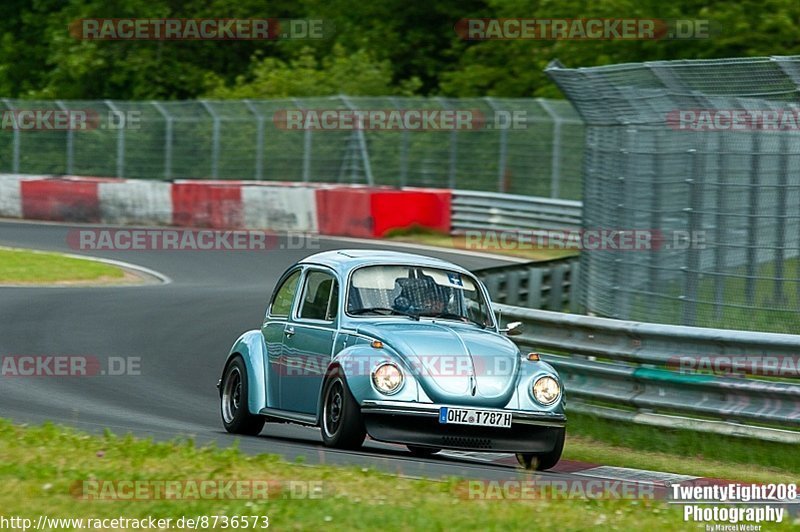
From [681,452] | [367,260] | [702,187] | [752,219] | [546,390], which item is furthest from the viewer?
[702,187]

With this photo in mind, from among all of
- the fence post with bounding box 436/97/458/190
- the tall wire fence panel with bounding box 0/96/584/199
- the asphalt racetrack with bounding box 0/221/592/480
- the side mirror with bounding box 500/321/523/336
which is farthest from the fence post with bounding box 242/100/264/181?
the side mirror with bounding box 500/321/523/336

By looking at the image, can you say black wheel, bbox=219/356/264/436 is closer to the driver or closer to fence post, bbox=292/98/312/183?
the driver

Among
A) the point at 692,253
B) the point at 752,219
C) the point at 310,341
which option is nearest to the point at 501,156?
the point at 692,253

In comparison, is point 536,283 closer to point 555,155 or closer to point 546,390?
point 546,390

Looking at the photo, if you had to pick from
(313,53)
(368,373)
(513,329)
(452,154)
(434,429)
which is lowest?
(434,429)

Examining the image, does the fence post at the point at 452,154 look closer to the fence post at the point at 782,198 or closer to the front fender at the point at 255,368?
the fence post at the point at 782,198

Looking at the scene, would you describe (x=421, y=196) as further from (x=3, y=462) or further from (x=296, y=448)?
(x=3, y=462)

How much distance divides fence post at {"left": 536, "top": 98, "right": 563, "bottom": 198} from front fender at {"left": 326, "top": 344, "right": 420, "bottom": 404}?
1733cm

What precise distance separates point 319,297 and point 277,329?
0.50 m

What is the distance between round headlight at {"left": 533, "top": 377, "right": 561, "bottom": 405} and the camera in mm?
9898

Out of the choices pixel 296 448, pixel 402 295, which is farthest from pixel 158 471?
pixel 402 295

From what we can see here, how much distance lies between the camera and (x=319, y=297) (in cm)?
1098

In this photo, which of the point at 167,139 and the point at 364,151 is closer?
the point at 364,151

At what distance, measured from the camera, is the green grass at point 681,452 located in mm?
10383
